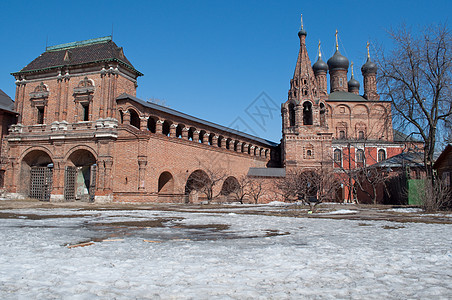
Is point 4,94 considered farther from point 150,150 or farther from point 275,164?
point 275,164

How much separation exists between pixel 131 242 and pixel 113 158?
64.7 ft

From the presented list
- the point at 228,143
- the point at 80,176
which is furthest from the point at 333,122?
the point at 80,176

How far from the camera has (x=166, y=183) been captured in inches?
1035

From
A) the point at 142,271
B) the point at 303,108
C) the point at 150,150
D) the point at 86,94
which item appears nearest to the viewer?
Answer: the point at 142,271

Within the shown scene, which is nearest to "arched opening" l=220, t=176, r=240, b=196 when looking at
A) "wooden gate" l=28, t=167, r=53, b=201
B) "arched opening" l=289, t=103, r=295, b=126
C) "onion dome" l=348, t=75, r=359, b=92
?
"arched opening" l=289, t=103, r=295, b=126

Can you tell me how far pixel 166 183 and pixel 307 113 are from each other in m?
19.0

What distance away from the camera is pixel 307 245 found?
531 centimetres

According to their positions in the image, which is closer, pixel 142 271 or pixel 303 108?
pixel 142 271

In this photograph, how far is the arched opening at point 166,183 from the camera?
26.0 m

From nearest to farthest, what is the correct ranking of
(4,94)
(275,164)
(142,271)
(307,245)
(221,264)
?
(142,271)
(221,264)
(307,245)
(4,94)
(275,164)

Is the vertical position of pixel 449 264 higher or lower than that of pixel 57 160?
lower

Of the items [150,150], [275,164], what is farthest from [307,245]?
[275,164]

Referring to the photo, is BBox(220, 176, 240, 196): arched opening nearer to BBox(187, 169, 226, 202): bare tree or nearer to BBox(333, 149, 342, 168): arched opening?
BBox(187, 169, 226, 202): bare tree

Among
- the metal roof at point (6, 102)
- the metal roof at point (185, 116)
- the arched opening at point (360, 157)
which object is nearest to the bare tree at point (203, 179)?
the metal roof at point (185, 116)
